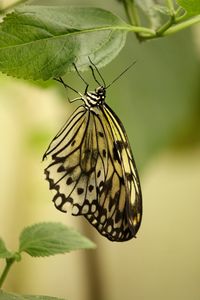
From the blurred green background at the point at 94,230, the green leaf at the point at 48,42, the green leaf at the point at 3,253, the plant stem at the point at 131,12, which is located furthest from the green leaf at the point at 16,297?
the blurred green background at the point at 94,230

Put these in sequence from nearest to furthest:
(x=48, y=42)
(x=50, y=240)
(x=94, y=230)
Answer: (x=48, y=42), (x=50, y=240), (x=94, y=230)

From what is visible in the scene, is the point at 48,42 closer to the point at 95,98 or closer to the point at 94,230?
the point at 95,98

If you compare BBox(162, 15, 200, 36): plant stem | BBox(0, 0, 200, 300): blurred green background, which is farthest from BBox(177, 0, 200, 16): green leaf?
BBox(0, 0, 200, 300): blurred green background

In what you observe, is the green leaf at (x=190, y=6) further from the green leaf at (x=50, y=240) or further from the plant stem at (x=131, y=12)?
the green leaf at (x=50, y=240)

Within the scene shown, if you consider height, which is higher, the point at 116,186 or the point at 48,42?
the point at 48,42

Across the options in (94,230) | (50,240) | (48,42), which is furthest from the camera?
(94,230)

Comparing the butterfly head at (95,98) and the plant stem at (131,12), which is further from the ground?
the plant stem at (131,12)

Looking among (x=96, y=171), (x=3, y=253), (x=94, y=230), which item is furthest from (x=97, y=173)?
(x=94, y=230)

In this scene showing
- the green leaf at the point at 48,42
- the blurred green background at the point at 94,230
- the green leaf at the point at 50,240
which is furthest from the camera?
the blurred green background at the point at 94,230
